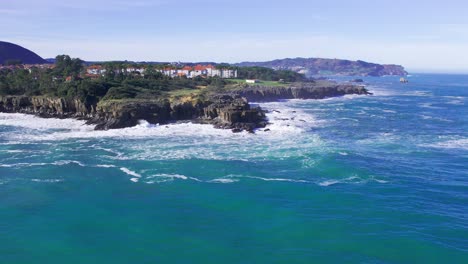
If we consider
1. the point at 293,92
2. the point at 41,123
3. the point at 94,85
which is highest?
the point at 94,85

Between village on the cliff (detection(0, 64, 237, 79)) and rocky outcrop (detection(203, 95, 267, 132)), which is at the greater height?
village on the cliff (detection(0, 64, 237, 79))

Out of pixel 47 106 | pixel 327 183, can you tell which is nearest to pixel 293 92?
pixel 47 106

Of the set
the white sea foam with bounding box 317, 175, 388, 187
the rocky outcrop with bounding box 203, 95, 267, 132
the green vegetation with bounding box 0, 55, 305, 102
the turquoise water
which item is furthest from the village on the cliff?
the white sea foam with bounding box 317, 175, 388, 187

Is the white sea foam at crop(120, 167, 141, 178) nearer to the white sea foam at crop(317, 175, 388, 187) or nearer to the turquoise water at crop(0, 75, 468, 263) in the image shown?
the turquoise water at crop(0, 75, 468, 263)

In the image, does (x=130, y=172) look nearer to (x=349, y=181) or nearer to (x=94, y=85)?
(x=349, y=181)

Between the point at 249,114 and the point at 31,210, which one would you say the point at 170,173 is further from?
the point at 249,114

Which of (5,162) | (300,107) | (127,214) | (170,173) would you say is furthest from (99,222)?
(300,107)
